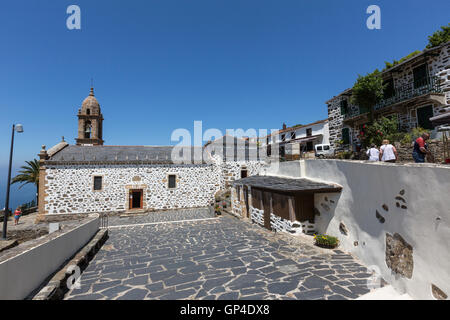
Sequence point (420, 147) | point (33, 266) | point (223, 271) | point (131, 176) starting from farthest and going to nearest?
1. point (131, 176)
2. point (420, 147)
3. point (223, 271)
4. point (33, 266)

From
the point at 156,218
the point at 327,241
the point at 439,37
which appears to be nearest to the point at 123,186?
the point at 156,218

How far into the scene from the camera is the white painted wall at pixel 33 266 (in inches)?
133

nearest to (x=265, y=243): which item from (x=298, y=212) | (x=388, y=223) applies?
(x=298, y=212)

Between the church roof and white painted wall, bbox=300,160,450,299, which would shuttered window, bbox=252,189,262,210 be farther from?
the church roof

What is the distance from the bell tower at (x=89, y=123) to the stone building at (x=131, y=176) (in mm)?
3272

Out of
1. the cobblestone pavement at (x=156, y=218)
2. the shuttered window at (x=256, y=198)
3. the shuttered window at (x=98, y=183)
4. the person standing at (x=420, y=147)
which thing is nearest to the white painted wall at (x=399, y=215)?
the person standing at (x=420, y=147)

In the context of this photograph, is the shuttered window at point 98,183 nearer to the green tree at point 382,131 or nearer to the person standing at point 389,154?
the person standing at point 389,154

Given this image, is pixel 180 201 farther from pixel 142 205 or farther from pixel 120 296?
pixel 120 296

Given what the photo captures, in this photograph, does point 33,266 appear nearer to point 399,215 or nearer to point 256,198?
point 399,215

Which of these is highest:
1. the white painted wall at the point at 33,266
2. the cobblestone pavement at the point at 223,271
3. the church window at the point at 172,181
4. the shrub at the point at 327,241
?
the church window at the point at 172,181

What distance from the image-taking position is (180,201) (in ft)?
66.6

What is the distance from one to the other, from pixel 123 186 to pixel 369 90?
→ 21.8m

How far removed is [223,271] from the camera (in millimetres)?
5379
